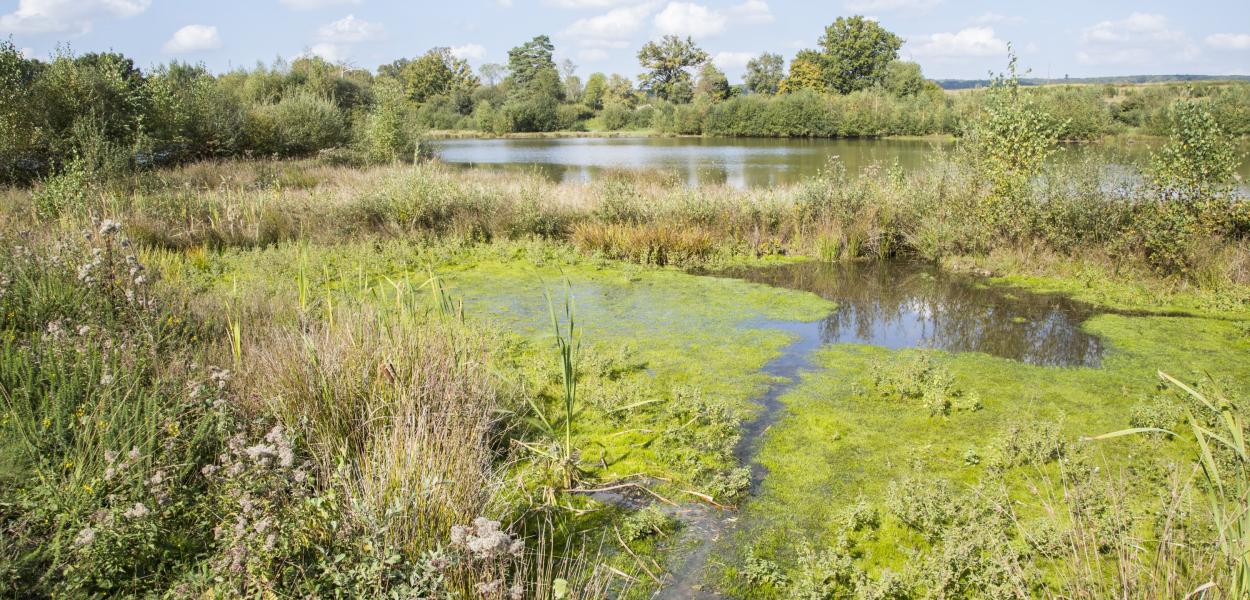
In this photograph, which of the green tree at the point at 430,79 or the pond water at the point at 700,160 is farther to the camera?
the green tree at the point at 430,79

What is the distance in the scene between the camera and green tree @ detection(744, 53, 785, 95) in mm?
88938

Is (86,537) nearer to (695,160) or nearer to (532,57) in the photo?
(695,160)

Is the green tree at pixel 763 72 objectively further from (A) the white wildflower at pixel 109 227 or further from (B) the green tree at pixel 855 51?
(A) the white wildflower at pixel 109 227

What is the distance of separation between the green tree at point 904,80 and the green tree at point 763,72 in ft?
86.2

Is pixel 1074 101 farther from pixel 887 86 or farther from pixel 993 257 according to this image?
pixel 887 86

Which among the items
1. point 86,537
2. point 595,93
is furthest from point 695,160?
point 595,93

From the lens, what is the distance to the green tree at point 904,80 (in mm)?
59228

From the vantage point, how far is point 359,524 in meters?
2.75

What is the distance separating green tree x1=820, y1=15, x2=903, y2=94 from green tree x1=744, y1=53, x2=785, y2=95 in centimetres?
1719

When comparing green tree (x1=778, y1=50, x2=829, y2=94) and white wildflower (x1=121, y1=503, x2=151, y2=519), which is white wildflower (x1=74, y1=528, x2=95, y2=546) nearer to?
white wildflower (x1=121, y1=503, x2=151, y2=519)

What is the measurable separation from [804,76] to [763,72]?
2344 centimetres

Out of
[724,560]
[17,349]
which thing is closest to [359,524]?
[724,560]

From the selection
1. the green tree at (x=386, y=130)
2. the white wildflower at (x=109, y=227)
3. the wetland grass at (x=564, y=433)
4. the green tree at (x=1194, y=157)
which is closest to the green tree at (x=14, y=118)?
the wetland grass at (x=564, y=433)

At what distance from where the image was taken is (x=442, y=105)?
73.9 m
